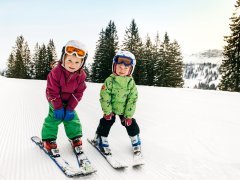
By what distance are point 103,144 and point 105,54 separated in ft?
145

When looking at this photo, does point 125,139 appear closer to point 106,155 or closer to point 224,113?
point 106,155

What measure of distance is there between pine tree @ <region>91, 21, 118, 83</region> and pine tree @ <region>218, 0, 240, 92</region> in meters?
20.1

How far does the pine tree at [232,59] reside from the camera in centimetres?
3105

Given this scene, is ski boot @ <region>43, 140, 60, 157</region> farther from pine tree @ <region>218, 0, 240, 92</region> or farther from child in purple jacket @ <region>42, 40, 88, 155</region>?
pine tree @ <region>218, 0, 240, 92</region>

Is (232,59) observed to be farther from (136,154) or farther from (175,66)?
(136,154)

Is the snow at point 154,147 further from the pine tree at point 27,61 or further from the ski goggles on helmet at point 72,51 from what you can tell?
the pine tree at point 27,61

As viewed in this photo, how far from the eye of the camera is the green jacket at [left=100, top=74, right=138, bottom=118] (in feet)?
15.2

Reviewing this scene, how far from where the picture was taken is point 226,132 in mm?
6055

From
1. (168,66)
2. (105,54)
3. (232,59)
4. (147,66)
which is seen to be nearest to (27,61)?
(105,54)


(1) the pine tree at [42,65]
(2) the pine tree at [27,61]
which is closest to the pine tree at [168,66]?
(1) the pine tree at [42,65]

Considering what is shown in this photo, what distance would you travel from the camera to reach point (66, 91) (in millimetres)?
4387

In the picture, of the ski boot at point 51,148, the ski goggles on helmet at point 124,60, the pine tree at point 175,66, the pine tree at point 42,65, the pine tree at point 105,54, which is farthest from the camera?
the pine tree at point 42,65

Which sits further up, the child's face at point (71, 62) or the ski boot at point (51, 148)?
the child's face at point (71, 62)

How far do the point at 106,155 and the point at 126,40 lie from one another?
47504 millimetres
